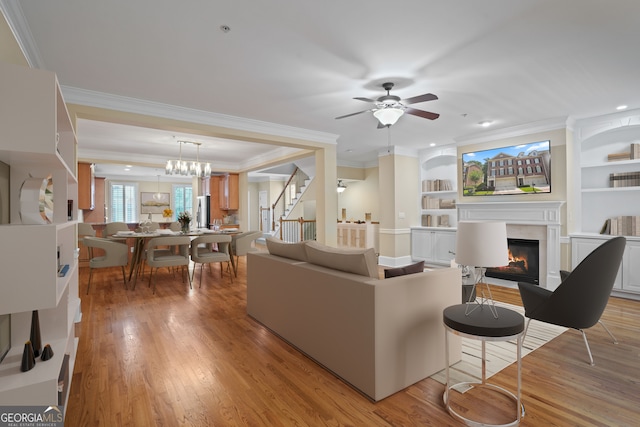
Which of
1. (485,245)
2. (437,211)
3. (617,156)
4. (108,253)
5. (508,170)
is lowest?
(108,253)

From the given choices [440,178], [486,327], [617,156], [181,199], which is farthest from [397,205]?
[181,199]

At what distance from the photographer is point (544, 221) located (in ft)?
17.3

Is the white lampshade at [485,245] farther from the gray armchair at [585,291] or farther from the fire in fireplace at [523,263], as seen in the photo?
the fire in fireplace at [523,263]

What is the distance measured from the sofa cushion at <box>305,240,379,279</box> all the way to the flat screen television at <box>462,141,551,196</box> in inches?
175

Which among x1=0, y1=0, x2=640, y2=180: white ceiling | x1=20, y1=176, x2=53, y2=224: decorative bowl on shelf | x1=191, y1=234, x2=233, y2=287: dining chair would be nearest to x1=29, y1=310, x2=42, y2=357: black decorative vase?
x1=20, y1=176, x2=53, y2=224: decorative bowl on shelf

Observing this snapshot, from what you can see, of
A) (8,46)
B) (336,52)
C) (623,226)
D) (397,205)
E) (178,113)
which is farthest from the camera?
(397,205)

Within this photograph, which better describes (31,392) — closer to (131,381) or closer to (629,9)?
(131,381)

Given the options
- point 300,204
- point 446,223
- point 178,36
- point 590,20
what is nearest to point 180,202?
point 300,204

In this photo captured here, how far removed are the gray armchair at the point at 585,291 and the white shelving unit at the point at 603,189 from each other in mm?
2640

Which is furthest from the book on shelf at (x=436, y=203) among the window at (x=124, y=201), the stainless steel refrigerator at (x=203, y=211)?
the window at (x=124, y=201)

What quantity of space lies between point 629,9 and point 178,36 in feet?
11.1

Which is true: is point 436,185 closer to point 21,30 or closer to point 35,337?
point 21,30

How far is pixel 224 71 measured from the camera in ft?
10.9

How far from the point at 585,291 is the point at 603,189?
333 centimetres
